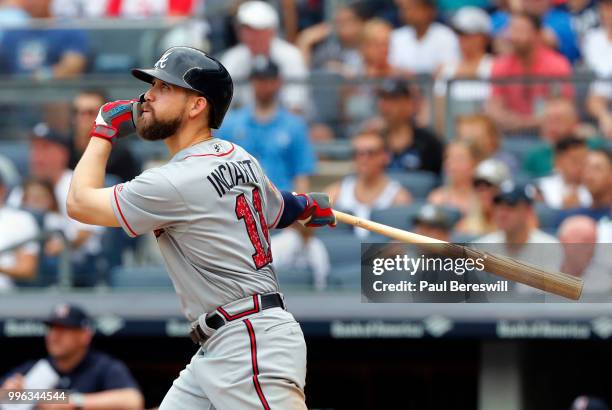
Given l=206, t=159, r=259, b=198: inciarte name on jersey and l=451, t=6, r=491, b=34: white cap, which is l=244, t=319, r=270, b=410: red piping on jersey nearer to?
l=206, t=159, r=259, b=198: inciarte name on jersey

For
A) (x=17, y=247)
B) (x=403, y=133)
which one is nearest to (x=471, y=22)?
(x=403, y=133)

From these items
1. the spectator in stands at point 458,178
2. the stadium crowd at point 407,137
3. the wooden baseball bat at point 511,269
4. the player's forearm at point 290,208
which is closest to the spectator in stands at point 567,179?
the stadium crowd at point 407,137

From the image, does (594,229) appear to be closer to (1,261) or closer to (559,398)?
(559,398)

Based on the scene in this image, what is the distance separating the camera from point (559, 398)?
7.73m

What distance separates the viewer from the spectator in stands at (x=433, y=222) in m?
6.94

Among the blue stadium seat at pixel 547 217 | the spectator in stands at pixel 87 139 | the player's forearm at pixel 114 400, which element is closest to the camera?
the player's forearm at pixel 114 400

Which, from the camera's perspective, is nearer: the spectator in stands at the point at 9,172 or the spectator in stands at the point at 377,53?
the spectator in stands at the point at 9,172

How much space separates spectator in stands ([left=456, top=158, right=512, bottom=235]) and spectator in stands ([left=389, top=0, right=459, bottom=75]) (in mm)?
1518

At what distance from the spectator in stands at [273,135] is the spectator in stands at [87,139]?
Answer: 616 mm

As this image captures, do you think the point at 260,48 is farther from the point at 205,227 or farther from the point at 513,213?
the point at 205,227

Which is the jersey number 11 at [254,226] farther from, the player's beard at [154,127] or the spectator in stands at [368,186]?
the spectator in stands at [368,186]

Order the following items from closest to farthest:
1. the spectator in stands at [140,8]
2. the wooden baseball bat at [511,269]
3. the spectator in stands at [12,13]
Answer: the wooden baseball bat at [511,269] → the spectator in stands at [12,13] → the spectator in stands at [140,8]

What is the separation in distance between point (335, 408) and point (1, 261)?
84.1 inches

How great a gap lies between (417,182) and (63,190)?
2096 mm
